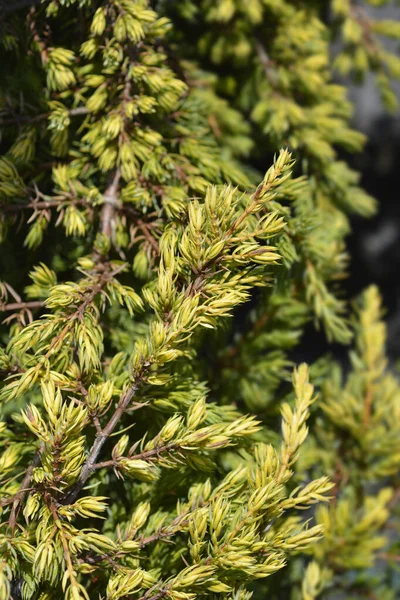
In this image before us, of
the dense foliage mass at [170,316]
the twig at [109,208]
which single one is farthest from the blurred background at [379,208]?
the twig at [109,208]

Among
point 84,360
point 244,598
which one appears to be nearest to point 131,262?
point 84,360

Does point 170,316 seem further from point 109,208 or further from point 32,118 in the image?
point 32,118

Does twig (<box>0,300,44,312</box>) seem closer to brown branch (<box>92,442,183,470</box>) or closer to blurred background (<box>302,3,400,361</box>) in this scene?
brown branch (<box>92,442,183,470</box>)

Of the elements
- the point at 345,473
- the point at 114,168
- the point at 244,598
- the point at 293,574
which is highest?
the point at 114,168

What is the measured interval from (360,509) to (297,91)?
2.43 feet

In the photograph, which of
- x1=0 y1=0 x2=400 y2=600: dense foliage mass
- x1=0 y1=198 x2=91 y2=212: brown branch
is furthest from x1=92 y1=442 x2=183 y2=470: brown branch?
x1=0 y1=198 x2=91 y2=212: brown branch

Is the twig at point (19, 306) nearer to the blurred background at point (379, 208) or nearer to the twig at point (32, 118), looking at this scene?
the twig at point (32, 118)

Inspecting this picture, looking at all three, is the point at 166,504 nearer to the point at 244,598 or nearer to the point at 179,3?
the point at 244,598

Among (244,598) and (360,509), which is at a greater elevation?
(244,598)

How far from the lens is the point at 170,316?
1.88ft

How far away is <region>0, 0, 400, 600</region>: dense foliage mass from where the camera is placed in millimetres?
562

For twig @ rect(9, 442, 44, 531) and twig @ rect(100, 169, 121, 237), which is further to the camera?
twig @ rect(100, 169, 121, 237)

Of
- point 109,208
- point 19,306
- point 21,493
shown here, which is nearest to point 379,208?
point 109,208

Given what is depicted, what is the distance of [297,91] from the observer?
3.59 ft
